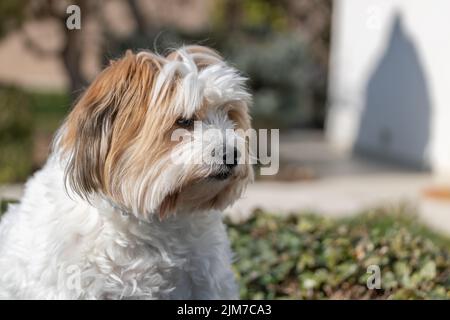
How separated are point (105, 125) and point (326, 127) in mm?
13218

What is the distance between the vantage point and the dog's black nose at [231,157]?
3.37 metres

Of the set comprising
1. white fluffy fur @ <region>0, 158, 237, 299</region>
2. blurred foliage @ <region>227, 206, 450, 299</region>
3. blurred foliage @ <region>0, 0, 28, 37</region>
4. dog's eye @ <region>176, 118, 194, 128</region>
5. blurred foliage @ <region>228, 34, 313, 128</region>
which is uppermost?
blurred foliage @ <region>0, 0, 28, 37</region>

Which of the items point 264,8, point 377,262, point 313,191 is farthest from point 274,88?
point 377,262

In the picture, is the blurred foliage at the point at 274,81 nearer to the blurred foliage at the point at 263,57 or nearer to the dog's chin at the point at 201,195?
the blurred foliage at the point at 263,57

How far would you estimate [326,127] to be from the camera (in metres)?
16.4

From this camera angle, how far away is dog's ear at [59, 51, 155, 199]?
11.2 ft

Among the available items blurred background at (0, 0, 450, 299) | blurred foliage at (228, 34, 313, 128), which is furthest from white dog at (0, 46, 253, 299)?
blurred foliage at (228, 34, 313, 128)

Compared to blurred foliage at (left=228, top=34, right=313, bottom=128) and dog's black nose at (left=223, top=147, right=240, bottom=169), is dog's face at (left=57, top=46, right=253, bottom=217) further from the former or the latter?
blurred foliage at (left=228, top=34, right=313, bottom=128)

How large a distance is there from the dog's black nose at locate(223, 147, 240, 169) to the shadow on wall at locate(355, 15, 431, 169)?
8.81 m

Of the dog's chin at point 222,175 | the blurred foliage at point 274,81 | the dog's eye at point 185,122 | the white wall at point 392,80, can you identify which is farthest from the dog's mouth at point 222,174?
the blurred foliage at point 274,81

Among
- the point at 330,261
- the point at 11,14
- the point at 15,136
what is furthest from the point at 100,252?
the point at 11,14

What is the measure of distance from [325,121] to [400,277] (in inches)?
475

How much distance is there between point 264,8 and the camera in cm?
1820
